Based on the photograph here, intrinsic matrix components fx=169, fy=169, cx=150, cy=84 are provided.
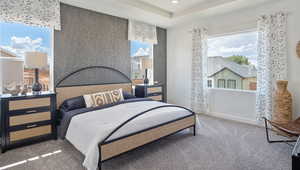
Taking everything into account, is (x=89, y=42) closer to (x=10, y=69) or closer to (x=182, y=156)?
(x=10, y=69)

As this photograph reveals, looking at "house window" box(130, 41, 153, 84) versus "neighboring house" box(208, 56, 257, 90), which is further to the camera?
"house window" box(130, 41, 153, 84)

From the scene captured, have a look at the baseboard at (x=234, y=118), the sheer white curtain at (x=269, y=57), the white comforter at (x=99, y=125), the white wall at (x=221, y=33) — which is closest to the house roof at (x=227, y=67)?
the sheer white curtain at (x=269, y=57)

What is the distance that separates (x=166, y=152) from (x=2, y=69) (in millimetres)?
3240

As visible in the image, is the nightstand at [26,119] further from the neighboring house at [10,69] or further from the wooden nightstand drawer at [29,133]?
the neighboring house at [10,69]

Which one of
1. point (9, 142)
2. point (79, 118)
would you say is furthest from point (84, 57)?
point (9, 142)

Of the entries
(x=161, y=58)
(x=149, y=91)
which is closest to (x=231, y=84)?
(x=149, y=91)

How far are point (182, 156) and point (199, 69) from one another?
2942mm

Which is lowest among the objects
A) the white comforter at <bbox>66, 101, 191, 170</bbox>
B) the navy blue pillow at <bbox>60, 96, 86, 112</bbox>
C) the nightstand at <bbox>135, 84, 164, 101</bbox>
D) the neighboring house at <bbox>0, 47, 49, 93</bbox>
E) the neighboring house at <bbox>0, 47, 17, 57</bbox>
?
the white comforter at <bbox>66, 101, 191, 170</bbox>

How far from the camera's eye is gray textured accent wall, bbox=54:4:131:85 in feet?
11.8

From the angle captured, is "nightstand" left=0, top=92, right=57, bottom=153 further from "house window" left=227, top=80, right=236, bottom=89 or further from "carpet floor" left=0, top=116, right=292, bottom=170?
"house window" left=227, top=80, right=236, bottom=89

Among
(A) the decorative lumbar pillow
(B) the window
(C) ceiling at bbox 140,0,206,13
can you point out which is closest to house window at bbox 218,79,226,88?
(B) the window

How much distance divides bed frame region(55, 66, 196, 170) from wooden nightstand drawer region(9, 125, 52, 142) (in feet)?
2.09

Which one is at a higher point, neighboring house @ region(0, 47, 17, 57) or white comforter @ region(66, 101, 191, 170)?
neighboring house @ region(0, 47, 17, 57)

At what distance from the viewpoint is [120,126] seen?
7.02 ft
